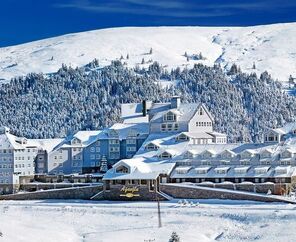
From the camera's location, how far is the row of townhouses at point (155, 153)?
106 m

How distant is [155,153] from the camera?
378 feet

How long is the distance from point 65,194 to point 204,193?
20.4 m

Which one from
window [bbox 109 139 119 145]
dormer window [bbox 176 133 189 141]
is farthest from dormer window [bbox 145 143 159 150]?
window [bbox 109 139 119 145]

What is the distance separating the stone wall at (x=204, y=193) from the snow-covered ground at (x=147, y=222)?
5.01ft

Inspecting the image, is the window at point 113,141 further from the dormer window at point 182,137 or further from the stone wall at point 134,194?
the stone wall at point 134,194

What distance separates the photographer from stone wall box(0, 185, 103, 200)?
110 metres

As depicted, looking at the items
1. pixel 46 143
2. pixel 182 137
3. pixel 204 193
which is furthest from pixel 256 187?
pixel 46 143

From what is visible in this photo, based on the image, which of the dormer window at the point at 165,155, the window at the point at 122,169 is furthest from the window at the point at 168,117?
the window at the point at 122,169

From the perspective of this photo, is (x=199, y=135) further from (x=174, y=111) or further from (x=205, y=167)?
(x=205, y=167)

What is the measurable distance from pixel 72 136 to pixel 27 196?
796 inches

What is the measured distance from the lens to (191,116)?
123m

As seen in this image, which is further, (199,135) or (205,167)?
(199,135)

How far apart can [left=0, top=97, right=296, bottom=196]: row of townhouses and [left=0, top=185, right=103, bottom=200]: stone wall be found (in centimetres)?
229

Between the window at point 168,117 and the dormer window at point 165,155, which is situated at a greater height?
the window at point 168,117
